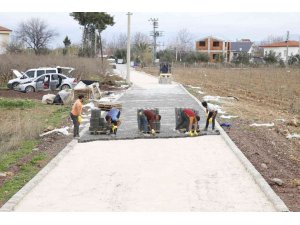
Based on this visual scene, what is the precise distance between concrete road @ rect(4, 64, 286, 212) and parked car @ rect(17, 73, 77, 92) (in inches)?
681

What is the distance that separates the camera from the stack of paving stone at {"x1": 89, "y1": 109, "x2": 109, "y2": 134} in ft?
48.6

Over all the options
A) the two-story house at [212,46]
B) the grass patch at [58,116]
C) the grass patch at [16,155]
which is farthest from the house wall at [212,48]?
the grass patch at [16,155]

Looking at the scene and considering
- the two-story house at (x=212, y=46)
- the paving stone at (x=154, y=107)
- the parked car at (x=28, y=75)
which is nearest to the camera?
the paving stone at (x=154, y=107)

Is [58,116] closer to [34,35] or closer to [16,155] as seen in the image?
[16,155]

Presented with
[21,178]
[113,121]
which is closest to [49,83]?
[113,121]

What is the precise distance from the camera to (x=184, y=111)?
14.6 meters

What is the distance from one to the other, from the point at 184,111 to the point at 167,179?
4.93 m

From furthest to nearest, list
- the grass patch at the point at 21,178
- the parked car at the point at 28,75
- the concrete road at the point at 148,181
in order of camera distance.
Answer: the parked car at the point at 28,75 → the grass patch at the point at 21,178 → the concrete road at the point at 148,181

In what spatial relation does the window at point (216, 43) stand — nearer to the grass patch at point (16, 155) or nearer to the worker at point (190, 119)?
the worker at point (190, 119)

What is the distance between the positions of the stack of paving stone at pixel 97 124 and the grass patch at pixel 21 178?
2.93m

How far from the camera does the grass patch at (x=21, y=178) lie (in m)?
9.02

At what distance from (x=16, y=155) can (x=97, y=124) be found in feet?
9.81

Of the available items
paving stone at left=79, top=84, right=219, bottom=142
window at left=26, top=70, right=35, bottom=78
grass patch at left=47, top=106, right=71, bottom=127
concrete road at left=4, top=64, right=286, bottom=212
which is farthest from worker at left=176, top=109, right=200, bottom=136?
window at left=26, top=70, right=35, bottom=78

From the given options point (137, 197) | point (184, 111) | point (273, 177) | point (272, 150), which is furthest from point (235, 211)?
point (184, 111)
